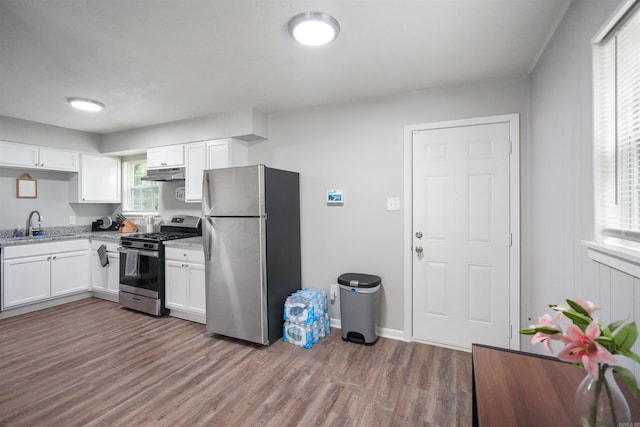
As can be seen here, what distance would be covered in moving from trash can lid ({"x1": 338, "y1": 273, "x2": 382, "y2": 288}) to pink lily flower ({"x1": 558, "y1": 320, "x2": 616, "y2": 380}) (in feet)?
6.68

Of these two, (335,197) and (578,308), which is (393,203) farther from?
(578,308)

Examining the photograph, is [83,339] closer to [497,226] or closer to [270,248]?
[270,248]

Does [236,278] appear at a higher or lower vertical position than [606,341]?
lower

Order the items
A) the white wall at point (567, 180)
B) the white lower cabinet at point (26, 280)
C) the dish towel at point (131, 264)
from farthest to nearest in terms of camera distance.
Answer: the dish towel at point (131, 264) < the white lower cabinet at point (26, 280) < the white wall at point (567, 180)

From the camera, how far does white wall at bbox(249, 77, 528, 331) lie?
8.82ft

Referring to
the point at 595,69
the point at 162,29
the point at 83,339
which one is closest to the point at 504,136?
the point at 595,69

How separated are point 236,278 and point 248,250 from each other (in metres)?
0.32

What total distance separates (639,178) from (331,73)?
1992mm

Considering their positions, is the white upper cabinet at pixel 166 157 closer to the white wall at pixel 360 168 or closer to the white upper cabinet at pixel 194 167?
the white upper cabinet at pixel 194 167

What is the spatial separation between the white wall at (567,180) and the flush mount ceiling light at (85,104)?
155 inches

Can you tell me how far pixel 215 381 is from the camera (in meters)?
2.21

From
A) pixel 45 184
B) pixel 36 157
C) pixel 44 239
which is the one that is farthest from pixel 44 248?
pixel 36 157

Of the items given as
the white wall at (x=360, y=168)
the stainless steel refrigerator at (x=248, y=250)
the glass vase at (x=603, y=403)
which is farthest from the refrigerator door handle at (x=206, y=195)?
the glass vase at (x=603, y=403)

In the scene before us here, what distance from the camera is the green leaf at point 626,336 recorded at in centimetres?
63
